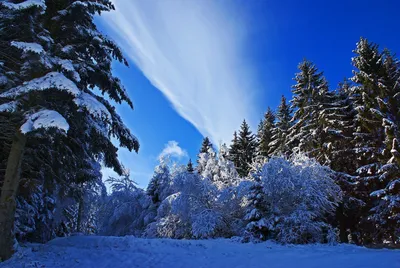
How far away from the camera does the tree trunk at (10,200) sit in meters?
6.12

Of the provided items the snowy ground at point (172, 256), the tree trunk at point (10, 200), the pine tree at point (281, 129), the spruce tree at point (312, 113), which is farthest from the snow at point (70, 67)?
the pine tree at point (281, 129)

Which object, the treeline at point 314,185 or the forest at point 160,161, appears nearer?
the forest at point 160,161

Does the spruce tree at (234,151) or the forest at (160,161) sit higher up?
the spruce tree at (234,151)

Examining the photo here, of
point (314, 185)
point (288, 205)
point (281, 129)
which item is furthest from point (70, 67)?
point (281, 129)

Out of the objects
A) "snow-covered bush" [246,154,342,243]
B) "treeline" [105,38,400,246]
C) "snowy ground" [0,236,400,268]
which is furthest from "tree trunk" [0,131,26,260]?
"snow-covered bush" [246,154,342,243]

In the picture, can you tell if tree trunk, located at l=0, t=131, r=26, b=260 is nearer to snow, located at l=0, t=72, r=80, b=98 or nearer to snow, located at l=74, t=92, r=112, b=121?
snow, located at l=0, t=72, r=80, b=98

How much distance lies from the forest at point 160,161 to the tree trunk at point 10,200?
0.07 feet

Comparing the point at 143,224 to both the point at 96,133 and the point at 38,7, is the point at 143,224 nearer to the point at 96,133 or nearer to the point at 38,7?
the point at 96,133

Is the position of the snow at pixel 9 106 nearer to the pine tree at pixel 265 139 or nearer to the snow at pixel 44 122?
the snow at pixel 44 122

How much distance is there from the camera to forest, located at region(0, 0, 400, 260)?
21.5ft

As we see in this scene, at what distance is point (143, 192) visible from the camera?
74.4 feet

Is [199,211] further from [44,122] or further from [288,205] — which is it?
[44,122]

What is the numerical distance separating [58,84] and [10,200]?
308cm

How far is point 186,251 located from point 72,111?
17.8 feet
